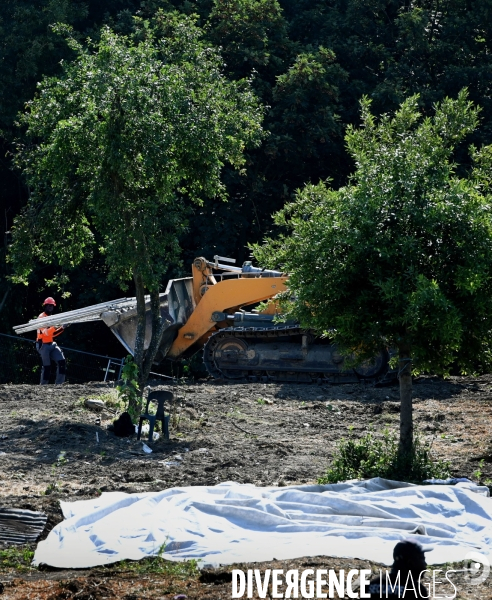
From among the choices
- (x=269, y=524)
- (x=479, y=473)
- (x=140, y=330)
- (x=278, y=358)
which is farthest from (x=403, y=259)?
(x=278, y=358)

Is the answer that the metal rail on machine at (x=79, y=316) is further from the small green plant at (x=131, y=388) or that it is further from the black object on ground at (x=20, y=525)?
the black object on ground at (x=20, y=525)

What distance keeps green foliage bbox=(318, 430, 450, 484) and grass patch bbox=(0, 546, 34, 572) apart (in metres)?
3.51

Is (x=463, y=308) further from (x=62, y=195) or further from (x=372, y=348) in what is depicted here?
(x=62, y=195)

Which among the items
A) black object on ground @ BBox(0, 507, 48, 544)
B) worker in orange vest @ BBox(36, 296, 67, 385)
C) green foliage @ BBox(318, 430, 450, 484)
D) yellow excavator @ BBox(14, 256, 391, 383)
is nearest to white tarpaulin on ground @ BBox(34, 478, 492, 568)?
black object on ground @ BBox(0, 507, 48, 544)

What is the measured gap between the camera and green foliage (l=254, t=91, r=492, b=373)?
9656mm

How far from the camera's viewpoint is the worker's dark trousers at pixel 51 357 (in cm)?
1992

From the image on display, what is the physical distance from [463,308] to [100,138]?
578 cm

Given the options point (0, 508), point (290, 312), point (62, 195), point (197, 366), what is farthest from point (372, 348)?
point (197, 366)

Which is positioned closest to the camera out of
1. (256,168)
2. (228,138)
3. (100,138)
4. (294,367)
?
(100,138)

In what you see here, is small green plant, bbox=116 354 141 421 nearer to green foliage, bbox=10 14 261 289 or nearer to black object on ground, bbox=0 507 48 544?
green foliage, bbox=10 14 261 289

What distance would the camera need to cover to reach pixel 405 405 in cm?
1054

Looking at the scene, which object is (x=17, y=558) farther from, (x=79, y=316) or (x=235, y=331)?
(x=235, y=331)

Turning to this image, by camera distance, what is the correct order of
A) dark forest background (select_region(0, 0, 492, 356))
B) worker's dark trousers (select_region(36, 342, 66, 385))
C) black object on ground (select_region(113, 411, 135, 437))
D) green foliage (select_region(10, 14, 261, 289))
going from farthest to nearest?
dark forest background (select_region(0, 0, 492, 356)) < worker's dark trousers (select_region(36, 342, 66, 385)) < green foliage (select_region(10, 14, 261, 289)) < black object on ground (select_region(113, 411, 135, 437))

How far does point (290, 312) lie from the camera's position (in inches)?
420
